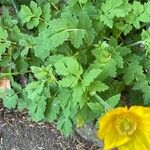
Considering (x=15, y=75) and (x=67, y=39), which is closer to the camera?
(x=67, y=39)

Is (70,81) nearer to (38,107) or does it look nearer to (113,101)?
(113,101)

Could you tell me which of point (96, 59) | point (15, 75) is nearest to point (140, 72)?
point (96, 59)

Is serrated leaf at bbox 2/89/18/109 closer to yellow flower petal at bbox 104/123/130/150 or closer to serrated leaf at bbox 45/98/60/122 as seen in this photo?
serrated leaf at bbox 45/98/60/122

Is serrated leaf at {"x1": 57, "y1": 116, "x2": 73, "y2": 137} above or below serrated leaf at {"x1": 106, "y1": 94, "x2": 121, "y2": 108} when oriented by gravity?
below

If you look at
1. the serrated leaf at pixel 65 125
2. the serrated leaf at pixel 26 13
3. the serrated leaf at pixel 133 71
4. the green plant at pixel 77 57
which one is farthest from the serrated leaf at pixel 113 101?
the serrated leaf at pixel 26 13

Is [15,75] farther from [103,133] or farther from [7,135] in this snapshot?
[103,133]

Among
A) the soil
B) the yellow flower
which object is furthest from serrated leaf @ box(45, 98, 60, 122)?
the yellow flower

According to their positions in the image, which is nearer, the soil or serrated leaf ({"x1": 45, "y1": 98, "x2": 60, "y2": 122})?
serrated leaf ({"x1": 45, "y1": 98, "x2": 60, "y2": 122})

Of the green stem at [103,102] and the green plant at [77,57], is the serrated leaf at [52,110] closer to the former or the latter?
the green plant at [77,57]
